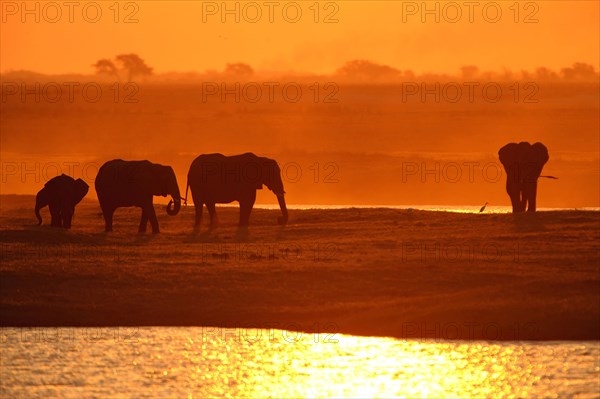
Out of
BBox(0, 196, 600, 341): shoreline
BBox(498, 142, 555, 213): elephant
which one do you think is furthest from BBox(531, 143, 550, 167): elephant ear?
BBox(0, 196, 600, 341): shoreline

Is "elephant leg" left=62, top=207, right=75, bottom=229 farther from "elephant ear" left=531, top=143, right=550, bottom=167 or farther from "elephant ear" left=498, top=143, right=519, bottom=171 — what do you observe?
"elephant ear" left=531, top=143, right=550, bottom=167

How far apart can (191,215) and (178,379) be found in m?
37.6

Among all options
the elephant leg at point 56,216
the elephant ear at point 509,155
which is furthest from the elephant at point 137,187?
the elephant ear at point 509,155

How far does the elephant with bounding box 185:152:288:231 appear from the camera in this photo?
5416 centimetres

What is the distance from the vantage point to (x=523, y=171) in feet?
185

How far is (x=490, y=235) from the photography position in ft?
149

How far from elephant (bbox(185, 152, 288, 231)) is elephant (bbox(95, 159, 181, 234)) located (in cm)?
254

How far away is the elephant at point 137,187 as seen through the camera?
5103 centimetres

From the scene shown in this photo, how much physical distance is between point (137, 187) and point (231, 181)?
474cm

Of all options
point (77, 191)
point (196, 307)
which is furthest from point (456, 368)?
point (77, 191)

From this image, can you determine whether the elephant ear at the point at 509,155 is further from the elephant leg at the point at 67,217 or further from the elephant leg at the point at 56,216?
the elephant leg at the point at 56,216

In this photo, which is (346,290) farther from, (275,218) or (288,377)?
(275,218)

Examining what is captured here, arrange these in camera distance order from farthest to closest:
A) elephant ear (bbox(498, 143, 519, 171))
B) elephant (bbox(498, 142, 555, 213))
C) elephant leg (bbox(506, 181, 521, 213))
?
elephant ear (bbox(498, 143, 519, 171)) < elephant leg (bbox(506, 181, 521, 213)) < elephant (bbox(498, 142, 555, 213))

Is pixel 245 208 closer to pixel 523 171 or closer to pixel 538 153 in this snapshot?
pixel 523 171
